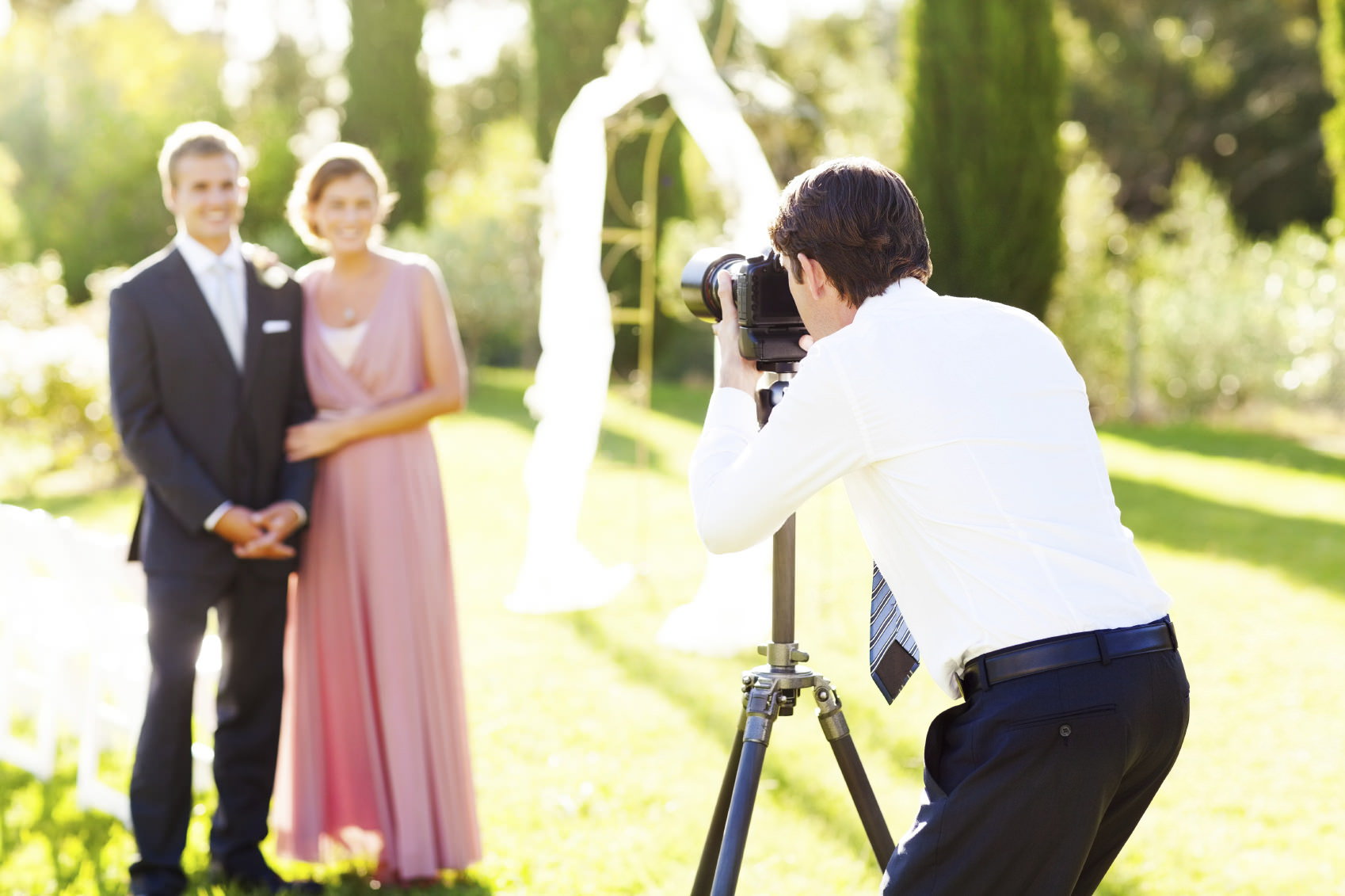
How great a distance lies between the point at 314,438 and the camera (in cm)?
366

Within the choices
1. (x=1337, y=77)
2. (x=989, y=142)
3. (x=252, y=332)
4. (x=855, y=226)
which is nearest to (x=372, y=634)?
(x=252, y=332)

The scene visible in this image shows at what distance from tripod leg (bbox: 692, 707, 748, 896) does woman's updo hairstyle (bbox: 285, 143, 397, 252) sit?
1.92 metres

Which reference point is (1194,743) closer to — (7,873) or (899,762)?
(899,762)

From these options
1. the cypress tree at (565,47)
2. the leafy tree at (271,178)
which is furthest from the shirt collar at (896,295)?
the leafy tree at (271,178)

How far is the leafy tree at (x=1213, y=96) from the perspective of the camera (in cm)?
2206

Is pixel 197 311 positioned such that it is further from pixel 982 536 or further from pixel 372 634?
pixel 982 536

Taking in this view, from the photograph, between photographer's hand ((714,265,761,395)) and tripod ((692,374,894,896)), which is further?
tripod ((692,374,894,896))

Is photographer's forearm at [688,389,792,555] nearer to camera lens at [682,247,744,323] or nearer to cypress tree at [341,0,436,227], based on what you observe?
camera lens at [682,247,744,323]

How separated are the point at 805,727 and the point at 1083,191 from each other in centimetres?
1205

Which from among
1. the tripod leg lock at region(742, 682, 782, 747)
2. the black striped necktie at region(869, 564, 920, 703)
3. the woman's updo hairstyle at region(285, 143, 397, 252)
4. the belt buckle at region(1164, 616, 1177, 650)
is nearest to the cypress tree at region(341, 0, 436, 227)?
the woman's updo hairstyle at region(285, 143, 397, 252)

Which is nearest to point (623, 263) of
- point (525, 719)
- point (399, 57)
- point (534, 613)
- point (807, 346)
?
point (399, 57)

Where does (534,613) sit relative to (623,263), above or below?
below

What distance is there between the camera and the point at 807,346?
7.66 feet

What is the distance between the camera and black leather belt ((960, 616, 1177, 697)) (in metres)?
1.93
